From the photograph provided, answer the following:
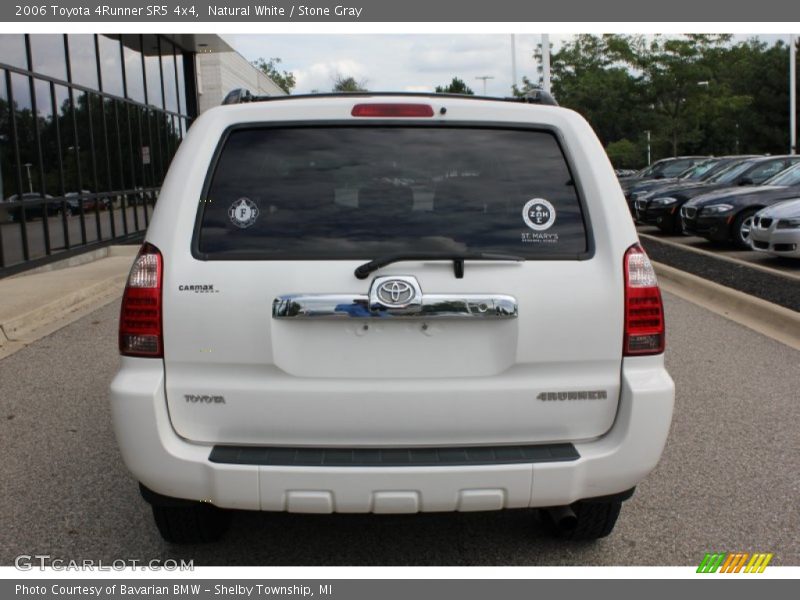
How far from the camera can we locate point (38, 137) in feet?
46.6

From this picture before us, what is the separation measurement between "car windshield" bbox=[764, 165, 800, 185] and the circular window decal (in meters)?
13.3

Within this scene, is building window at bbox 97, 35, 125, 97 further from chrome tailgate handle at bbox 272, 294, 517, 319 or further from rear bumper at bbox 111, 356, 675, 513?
chrome tailgate handle at bbox 272, 294, 517, 319

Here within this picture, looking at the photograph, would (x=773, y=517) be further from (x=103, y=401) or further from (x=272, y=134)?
(x=103, y=401)

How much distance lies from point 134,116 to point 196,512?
18.1 meters

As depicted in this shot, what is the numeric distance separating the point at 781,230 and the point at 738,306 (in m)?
3.09

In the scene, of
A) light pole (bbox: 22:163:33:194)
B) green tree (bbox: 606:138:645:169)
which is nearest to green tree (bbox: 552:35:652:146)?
green tree (bbox: 606:138:645:169)

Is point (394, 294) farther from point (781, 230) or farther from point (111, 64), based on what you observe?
point (111, 64)

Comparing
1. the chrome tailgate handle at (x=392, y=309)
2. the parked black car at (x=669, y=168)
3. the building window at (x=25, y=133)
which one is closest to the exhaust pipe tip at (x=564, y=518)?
the chrome tailgate handle at (x=392, y=309)

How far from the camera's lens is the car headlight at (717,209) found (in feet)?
47.5

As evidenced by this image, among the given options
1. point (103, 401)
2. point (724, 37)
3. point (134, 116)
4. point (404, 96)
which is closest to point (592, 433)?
point (404, 96)

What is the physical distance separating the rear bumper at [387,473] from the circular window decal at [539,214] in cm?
59

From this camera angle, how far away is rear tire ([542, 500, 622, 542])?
11.6ft

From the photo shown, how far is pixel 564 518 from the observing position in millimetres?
3551

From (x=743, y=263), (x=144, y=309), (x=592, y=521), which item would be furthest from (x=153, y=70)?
(x=592, y=521)
